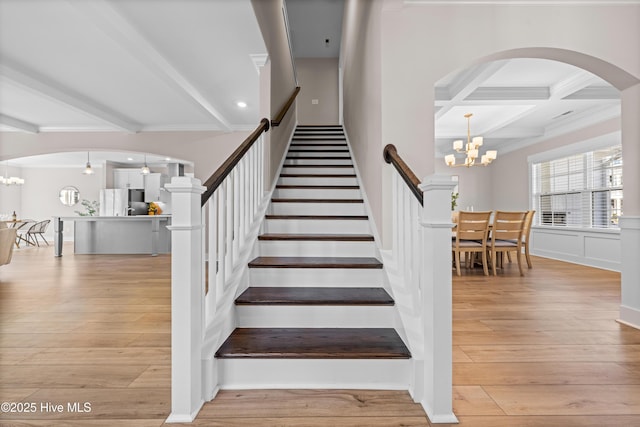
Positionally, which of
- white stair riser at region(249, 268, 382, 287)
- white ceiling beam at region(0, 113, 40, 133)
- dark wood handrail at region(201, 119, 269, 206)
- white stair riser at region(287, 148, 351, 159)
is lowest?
white stair riser at region(249, 268, 382, 287)

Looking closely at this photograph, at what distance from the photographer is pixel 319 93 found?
8.14 meters

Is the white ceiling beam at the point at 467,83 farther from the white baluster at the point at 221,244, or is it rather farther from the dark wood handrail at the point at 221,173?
the white baluster at the point at 221,244

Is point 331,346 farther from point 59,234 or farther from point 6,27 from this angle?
point 59,234

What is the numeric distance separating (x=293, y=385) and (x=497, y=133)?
23.7 ft

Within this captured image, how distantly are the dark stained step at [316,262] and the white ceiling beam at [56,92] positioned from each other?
3.87 m

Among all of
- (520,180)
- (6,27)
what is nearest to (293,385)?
(6,27)

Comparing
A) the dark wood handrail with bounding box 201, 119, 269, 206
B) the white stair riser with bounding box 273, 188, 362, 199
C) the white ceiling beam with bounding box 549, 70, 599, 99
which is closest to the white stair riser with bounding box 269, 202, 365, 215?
the white stair riser with bounding box 273, 188, 362, 199

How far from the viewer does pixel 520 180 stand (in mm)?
7809

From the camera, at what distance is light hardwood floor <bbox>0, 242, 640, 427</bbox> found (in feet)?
4.77

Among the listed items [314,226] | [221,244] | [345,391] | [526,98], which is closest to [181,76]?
[314,226]

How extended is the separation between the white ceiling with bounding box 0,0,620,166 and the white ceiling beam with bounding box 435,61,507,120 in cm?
2

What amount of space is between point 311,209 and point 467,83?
9.02ft

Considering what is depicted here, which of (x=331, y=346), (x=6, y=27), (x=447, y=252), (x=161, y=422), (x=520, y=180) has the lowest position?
(x=161, y=422)

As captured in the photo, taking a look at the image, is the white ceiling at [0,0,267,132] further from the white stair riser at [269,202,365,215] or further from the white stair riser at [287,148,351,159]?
the white stair riser at [269,202,365,215]
